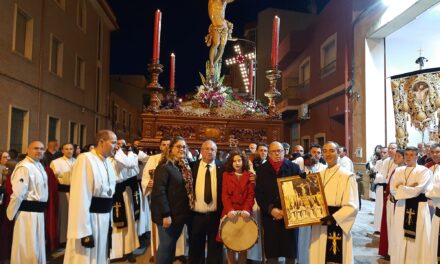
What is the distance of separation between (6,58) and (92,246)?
949 cm

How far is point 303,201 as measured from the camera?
13.4ft

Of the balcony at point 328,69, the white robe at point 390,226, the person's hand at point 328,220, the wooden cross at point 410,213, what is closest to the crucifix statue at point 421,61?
the balcony at point 328,69

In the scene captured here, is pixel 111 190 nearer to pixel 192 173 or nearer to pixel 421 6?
pixel 192 173

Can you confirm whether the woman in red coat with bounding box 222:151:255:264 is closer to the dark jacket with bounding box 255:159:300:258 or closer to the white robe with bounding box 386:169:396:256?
the dark jacket with bounding box 255:159:300:258

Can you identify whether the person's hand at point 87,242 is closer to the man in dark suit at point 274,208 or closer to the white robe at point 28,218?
the white robe at point 28,218

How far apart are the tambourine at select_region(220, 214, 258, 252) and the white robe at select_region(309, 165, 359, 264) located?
699mm

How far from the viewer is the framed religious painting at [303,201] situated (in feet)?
13.2

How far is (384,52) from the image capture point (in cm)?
1245

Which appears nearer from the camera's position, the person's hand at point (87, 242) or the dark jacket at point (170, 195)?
the person's hand at point (87, 242)

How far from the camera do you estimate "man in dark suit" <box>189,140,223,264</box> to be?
4496 mm

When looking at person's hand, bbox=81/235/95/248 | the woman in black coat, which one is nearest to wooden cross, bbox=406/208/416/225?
the woman in black coat

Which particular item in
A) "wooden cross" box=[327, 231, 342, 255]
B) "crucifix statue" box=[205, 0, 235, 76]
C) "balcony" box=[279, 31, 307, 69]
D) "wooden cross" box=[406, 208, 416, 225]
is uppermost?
"balcony" box=[279, 31, 307, 69]

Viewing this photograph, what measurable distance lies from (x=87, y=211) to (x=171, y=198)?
0.93 metres

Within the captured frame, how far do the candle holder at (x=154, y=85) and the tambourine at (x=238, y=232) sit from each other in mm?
2365
